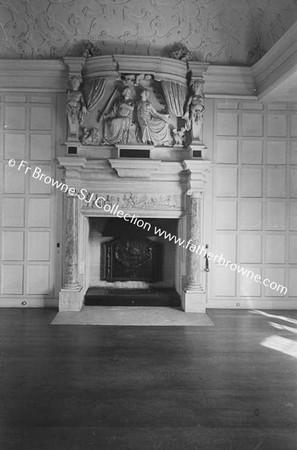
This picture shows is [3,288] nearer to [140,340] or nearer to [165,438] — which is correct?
[140,340]

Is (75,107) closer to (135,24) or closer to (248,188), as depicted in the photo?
(135,24)

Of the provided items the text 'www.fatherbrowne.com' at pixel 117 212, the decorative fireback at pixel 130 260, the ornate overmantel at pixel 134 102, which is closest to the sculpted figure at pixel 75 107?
the ornate overmantel at pixel 134 102

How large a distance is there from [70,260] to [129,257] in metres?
1.05

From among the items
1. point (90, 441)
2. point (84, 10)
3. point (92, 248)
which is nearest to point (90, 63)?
point (84, 10)

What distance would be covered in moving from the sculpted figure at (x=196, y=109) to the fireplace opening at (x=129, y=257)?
1516mm

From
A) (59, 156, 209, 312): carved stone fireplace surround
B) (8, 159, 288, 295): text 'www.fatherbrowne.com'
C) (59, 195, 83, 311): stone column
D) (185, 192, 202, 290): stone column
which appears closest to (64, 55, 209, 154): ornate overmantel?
(59, 156, 209, 312): carved stone fireplace surround

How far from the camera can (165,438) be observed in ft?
7.78

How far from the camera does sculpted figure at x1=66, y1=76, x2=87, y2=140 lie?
5.31 m

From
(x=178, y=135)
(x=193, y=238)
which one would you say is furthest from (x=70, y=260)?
(x=178, y=135)

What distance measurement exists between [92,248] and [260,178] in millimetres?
2936

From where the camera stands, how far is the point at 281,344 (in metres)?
4.15

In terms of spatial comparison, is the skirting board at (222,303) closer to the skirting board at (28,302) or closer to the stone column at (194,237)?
the skirting board at (28,302)

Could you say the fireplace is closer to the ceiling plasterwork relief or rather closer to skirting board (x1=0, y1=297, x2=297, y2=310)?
skirting board (x1=0, y1=297, x2=297, y2=310)

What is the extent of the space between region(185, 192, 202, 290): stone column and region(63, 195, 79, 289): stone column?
5.54 feet
